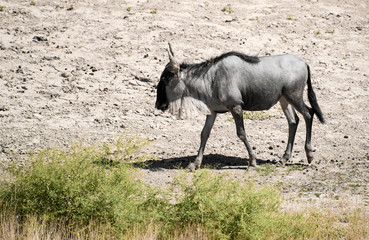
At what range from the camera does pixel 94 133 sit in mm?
13930

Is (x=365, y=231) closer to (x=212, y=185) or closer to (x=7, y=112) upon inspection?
(x=212, y=185)

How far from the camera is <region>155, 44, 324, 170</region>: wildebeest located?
11.8 metres

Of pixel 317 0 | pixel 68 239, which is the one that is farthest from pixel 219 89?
pixel 317 0

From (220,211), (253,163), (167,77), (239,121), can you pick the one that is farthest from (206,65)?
(220,211)

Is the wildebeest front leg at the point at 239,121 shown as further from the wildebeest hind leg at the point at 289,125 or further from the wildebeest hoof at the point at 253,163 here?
the wildebeest hind leg at the point at 289,125

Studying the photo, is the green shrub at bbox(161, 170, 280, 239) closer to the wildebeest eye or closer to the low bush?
the low bush

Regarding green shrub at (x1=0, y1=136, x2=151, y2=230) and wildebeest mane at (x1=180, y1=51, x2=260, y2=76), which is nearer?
green shrub at (x1=0, y1=136, x2=151, y2=230)

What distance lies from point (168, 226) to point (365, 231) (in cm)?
291

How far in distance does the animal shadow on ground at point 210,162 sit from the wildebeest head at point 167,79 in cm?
126

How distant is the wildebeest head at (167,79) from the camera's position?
1172cm

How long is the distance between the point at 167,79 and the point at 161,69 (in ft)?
18.5

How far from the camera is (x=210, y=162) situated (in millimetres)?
12414

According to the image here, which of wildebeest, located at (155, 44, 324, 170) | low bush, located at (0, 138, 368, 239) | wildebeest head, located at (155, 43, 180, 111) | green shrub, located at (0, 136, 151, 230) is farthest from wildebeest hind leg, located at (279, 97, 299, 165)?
green shrub, located at (0, 136, 151, 230)

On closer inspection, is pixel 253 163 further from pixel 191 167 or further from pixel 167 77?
pixel 167 77
